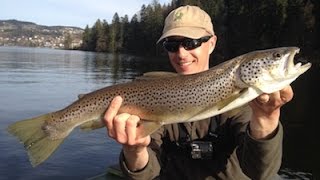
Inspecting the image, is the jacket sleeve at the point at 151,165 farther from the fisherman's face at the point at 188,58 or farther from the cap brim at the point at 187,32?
the cap brim at the point at 187,32

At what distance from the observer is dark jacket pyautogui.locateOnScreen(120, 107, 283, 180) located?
166 inches

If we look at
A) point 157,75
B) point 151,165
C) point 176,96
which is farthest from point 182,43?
point 151,165

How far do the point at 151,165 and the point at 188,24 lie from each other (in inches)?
60.5

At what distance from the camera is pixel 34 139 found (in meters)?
4.57

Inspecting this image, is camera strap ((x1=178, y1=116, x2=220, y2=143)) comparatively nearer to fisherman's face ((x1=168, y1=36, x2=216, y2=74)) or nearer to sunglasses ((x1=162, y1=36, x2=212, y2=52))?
fisherman's face ((x1=168, y1=36, x2=216, y2=74))

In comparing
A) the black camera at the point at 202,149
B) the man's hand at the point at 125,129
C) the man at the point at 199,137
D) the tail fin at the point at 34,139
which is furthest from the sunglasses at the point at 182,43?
the tail fin at the point at 34,139

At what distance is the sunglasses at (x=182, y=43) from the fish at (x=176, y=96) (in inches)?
22.0

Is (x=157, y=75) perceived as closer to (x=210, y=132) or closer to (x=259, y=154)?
(x=210, y=132)

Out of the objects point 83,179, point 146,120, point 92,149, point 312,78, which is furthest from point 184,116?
point 312,78

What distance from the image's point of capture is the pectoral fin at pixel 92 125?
4.37 meters

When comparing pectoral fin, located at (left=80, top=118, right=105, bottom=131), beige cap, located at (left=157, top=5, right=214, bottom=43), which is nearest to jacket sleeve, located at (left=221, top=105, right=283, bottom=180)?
beige cap, located at (left=157, top=5, right=214, bottom=43)

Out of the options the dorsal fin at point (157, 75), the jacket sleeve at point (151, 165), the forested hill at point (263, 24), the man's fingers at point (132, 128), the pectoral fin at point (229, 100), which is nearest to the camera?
the pectoral fin at point (229, 100)

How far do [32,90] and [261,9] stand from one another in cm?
5979

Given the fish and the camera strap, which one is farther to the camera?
the camera strap
